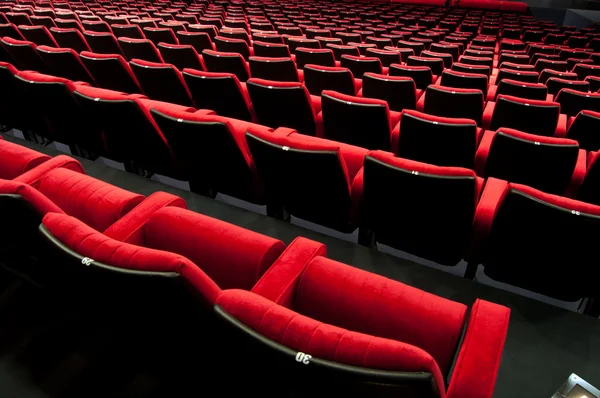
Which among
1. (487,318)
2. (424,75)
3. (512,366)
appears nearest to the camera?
(487,318)

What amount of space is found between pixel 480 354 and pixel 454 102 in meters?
1.09

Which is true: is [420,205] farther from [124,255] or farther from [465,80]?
[465,80]

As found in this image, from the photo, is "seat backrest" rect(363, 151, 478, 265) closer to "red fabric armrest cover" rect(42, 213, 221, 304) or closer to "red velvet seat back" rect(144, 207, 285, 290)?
"red velvet seat back" rect(144, 207, 285, 290)

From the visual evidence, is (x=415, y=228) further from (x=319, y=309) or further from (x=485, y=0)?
(x=485, y=0)

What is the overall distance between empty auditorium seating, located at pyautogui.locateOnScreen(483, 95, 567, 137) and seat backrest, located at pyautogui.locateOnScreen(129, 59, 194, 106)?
107cm

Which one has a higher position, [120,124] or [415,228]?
[120,124]

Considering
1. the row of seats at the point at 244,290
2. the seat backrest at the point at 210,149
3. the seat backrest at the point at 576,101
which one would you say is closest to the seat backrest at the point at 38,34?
the seat backrest at the point at 210,149

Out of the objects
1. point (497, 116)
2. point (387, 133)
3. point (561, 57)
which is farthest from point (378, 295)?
point (561, 57)

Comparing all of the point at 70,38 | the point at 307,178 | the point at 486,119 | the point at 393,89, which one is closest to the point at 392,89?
the point at 393,89

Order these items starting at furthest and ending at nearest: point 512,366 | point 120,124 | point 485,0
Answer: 1. point 485,0
2. point 120,124
3. point 512,366

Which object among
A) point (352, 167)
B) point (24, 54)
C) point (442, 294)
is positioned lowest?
point (442, 294)

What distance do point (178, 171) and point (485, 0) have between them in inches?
286

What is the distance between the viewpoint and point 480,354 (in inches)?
17.5

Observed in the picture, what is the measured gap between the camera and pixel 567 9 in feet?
19.9
